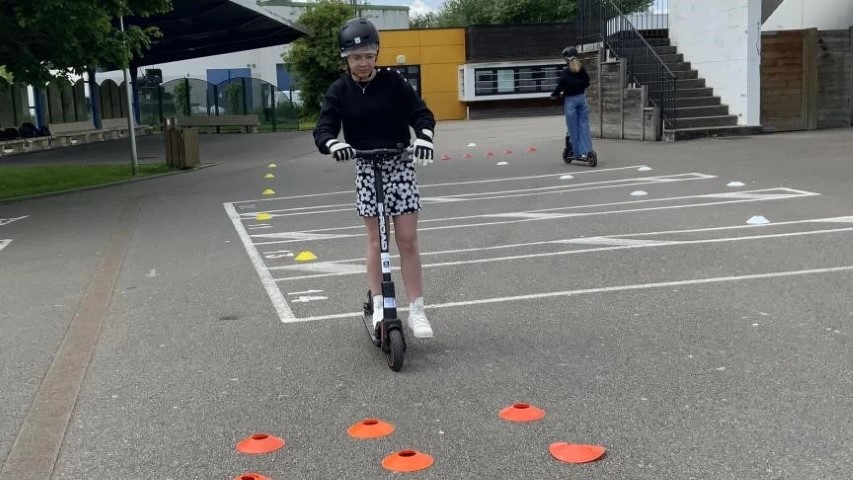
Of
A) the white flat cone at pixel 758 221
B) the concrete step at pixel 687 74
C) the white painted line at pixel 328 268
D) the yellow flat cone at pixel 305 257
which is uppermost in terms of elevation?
the concrete step at pixel 687 74

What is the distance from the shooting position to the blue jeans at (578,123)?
15.8m

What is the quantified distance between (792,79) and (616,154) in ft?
16.4

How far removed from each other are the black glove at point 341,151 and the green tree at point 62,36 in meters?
9.98

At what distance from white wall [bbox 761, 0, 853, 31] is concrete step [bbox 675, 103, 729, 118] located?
2074 millimetres

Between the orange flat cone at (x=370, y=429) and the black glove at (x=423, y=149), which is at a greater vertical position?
the black glove at (x=423, y=149)

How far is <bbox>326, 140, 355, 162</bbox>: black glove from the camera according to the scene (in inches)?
206

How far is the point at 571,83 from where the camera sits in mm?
15664

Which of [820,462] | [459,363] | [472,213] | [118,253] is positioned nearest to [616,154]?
[472,213]

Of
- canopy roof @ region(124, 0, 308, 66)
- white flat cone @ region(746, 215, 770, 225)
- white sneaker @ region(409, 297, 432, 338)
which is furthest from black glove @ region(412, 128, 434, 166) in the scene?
canopy roof @ region(124, 0, 308, 66)

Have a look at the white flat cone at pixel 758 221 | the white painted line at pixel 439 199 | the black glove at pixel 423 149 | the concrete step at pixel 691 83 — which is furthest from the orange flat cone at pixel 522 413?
the concrete step at pixel 691 83

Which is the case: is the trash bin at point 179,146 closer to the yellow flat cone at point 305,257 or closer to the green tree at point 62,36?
the green tree at point 62,36

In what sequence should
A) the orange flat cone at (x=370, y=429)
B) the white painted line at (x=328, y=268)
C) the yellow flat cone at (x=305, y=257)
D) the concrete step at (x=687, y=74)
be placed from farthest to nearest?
the concrete step at (x=687, y=74)
the yellow flat cone at (x=305, y=257)
the white painted line at (x=328, y=268)
the orange flat cone at (x=370, y=429)

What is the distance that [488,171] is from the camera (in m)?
16.7

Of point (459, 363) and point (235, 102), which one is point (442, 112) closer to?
point (235, 102)
